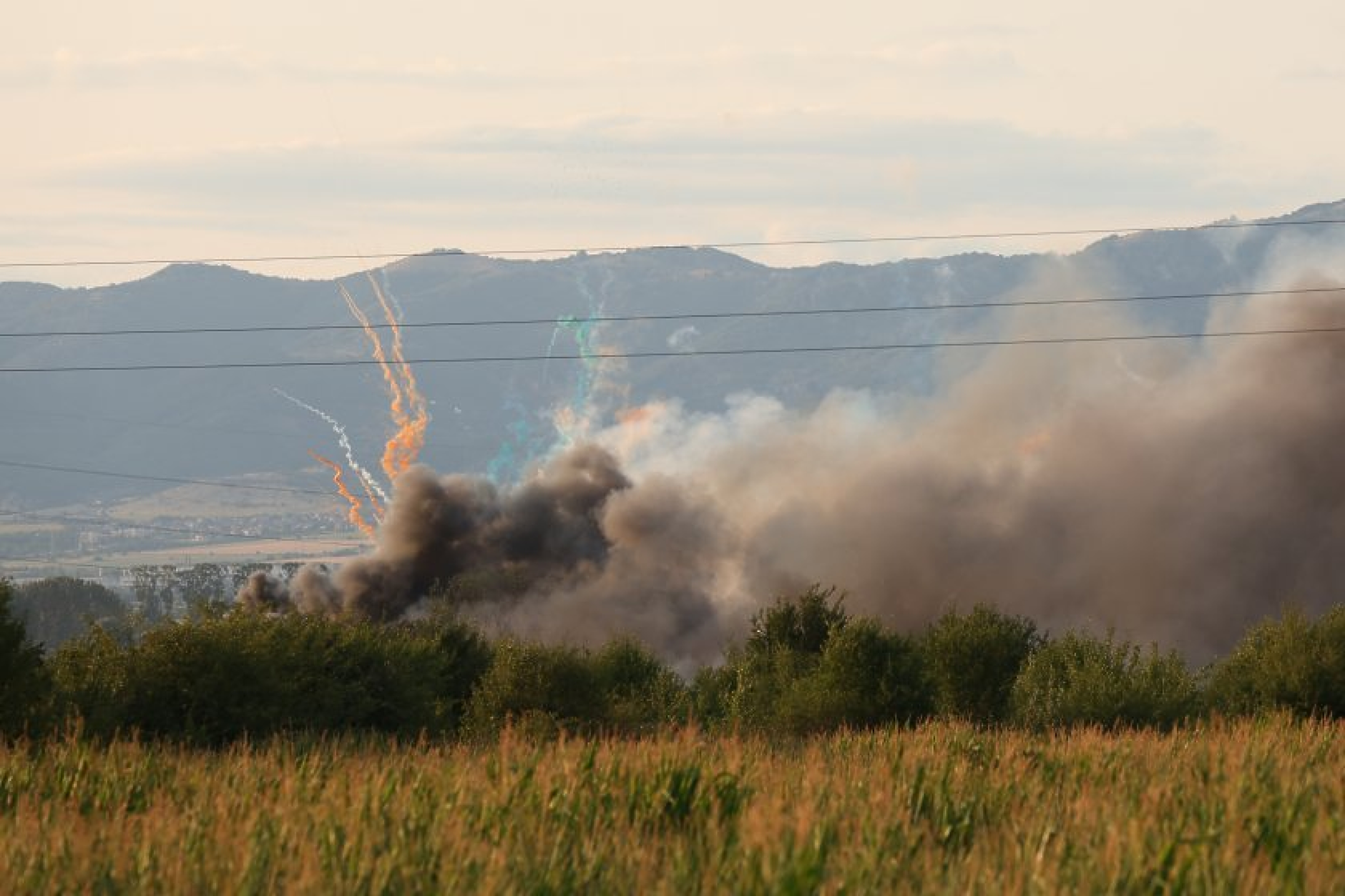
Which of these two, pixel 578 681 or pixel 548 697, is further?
pixel 578 681

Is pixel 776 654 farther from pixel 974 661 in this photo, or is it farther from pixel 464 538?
pixel 464 538

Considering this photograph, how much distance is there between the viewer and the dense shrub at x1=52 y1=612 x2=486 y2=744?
5062 cm

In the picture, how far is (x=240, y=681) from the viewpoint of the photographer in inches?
2072

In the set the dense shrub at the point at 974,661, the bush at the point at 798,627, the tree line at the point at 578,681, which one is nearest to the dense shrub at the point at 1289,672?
the tree line at the point at 578,681

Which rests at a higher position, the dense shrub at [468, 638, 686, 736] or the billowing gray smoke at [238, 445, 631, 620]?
the dense shrub at [468, 638, 686, 736]

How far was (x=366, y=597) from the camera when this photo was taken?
4985 inches

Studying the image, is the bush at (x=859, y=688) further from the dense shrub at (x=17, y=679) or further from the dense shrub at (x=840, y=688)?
the dense shrub at (x=17, y=679)

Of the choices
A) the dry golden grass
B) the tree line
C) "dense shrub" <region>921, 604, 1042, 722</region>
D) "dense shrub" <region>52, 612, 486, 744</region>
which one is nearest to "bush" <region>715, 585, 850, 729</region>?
the tree line

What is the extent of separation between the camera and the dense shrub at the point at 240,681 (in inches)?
1993

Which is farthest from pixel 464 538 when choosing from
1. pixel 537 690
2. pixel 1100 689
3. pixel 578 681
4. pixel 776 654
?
pixel 1100 689

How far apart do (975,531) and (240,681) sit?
88.6m

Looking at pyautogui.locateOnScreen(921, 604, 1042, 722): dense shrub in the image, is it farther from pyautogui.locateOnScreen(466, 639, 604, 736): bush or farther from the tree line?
pyautogui.locateOnScreen(466, 639, 604, 736): bush

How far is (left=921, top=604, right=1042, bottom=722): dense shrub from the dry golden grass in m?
34.9

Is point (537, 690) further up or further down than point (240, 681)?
further down
